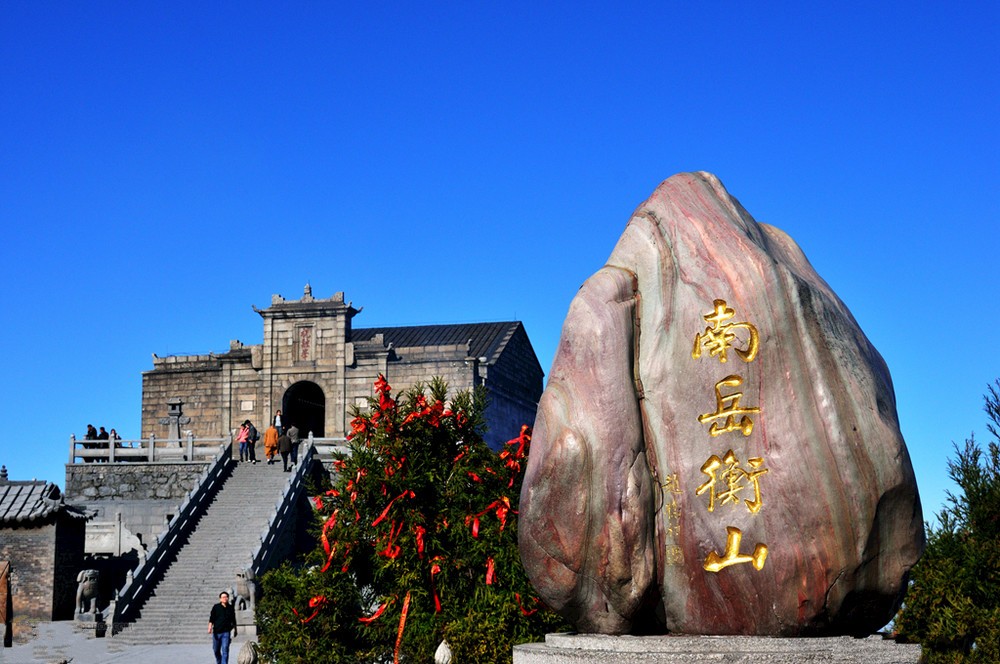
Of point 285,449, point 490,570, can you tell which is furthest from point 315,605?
point 285,449

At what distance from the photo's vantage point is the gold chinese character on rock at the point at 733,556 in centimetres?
668

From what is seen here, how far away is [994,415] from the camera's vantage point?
11727 millimetres

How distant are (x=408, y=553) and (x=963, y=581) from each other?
488cm

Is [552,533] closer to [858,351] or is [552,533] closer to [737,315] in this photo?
[737,315]

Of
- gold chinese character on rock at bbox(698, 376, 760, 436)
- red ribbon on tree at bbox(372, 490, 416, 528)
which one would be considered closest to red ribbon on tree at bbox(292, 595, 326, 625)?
red ribbon on tree at bbox(372, 490, 416, 528)

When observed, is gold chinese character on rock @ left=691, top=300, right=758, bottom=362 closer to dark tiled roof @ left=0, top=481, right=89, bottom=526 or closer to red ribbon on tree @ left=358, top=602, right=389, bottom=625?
red ribbon on tree @ left=358, top=602, right=389, bottom=625

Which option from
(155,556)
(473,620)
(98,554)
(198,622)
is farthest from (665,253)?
(98,554)

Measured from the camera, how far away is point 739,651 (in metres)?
6.48

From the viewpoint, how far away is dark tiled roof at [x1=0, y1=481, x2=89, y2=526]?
19.8 metres

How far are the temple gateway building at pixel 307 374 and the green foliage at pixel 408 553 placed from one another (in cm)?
1845

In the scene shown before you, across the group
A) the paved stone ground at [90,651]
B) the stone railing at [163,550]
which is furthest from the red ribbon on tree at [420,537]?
the stone railing at [163,550]

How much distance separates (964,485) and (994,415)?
0.97 meters

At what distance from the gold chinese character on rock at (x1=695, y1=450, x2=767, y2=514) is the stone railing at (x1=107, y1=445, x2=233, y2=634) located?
43.5ft

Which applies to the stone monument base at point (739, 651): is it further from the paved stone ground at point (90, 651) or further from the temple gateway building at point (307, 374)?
the temple gateway building at point (307, 374)
